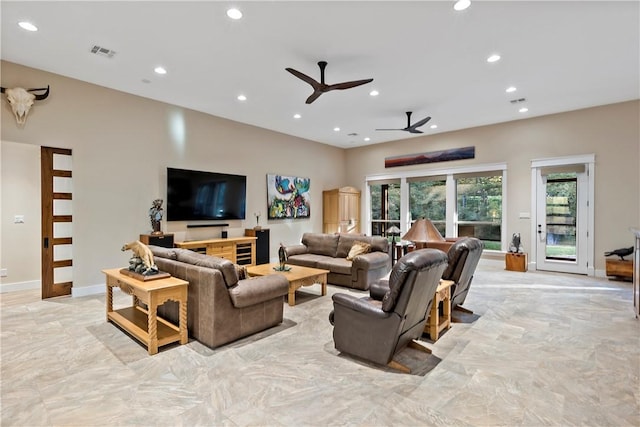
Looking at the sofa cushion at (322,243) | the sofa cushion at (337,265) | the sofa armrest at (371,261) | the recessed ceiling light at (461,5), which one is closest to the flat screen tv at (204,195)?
the sofa cushion at (322,243)

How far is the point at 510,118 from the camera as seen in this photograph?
22.7ft

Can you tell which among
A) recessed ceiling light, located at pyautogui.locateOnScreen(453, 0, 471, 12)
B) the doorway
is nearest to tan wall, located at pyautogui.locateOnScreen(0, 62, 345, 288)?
recessed ceiling light, located at pyautogui.locateOnScreen(453, 0, 471, 12)

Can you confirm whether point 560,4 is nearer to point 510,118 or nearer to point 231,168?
A: point 510,118

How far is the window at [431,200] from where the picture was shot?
830 cm

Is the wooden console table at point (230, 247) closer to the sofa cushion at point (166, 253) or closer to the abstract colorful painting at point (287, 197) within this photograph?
the abstract colorful painting at point (287, 197)

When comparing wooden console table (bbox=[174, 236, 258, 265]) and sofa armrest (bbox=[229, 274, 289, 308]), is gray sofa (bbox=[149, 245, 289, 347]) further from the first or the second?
wooden console table (bbox=[174, 236, 258, 265])

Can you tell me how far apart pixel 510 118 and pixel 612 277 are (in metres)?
3.71

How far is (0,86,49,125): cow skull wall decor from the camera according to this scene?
4195 millimetres

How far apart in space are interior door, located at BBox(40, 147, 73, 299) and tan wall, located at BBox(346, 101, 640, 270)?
7908mm

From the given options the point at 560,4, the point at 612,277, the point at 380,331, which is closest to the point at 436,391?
the point at 380,331

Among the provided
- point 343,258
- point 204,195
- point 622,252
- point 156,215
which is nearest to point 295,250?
point 343,258

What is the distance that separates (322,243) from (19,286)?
5.18 metres

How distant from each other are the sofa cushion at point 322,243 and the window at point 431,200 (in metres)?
3.59

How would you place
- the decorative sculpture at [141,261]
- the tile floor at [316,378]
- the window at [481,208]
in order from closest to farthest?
the tile floor at [316,378], the decorative sculpture at [141,261], the window at [481,208]
